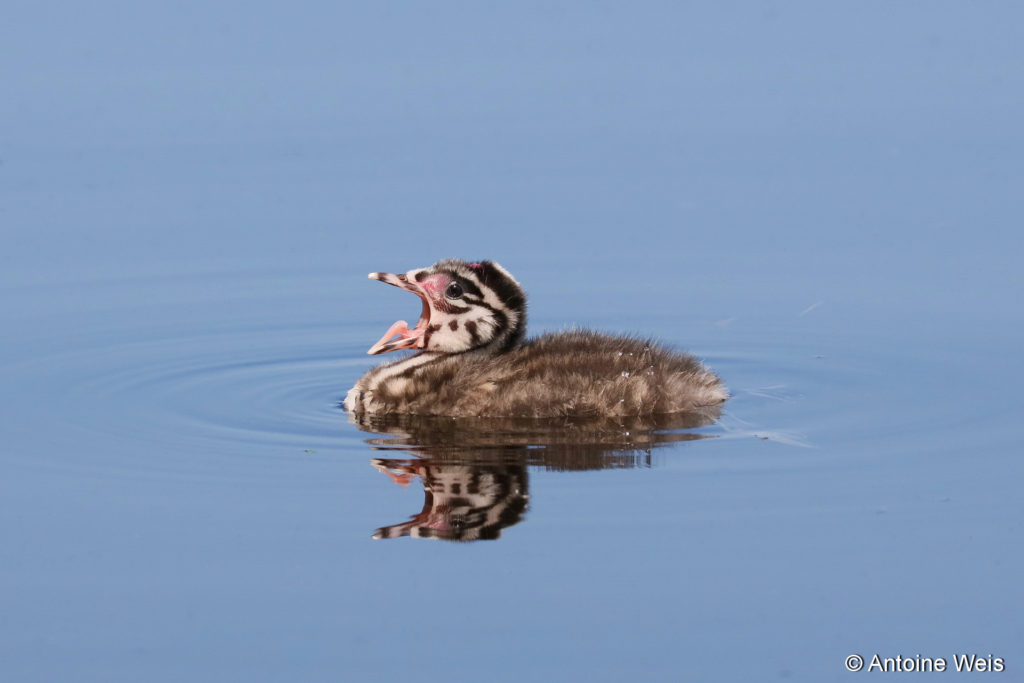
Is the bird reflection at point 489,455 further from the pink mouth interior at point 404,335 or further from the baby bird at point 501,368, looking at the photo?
the pink mouth interior at point 404,335

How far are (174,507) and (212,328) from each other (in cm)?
461

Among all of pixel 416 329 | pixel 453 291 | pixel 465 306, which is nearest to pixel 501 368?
pixel 465 306

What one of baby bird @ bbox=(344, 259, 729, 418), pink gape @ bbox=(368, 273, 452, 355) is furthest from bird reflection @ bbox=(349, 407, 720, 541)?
pink gape @ bbox=(368, 273, 452, 355)

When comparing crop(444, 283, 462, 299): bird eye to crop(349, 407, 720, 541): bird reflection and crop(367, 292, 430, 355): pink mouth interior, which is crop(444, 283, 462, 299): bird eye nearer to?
crop(367, 292, 430, 355): pink mouth interior

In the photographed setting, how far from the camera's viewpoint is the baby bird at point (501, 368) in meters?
12.5

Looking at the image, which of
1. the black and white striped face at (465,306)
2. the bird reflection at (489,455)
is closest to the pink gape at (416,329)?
the black and white striped face at (465,306)

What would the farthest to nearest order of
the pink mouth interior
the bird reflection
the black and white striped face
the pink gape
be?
the pink mouth interior → the pink gape → the black and white striped face → the bird reflection

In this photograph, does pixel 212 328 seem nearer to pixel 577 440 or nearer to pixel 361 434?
pixel 361 434

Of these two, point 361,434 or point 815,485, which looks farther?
point 361,434

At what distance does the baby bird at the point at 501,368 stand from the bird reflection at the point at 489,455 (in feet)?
0.35

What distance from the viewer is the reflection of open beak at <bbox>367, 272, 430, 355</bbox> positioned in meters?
13.5

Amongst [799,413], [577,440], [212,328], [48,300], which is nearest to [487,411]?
[577,440]

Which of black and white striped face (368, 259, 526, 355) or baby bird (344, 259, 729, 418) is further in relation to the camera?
black and white striped face (368, 259, 526, 355)

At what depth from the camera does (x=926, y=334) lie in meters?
14.5
